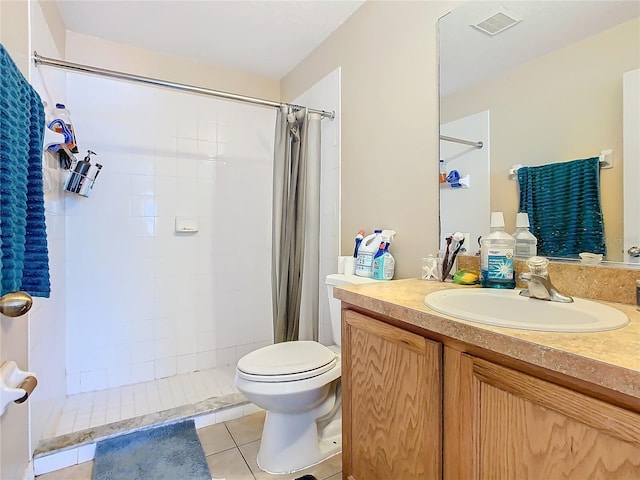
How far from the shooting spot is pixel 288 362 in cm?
150

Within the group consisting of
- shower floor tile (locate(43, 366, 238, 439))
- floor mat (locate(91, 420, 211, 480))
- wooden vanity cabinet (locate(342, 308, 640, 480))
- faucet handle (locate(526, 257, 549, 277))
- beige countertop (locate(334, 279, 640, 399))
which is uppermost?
faucet handle (locate(526, 257, 549, 277))

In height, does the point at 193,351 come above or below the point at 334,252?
below

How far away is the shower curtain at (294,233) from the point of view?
6.28ft

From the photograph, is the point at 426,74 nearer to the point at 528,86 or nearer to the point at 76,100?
the point at 528,86

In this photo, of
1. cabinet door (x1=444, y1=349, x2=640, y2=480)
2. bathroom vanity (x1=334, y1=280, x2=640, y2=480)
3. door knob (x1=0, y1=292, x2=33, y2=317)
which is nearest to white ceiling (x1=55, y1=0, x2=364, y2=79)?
bathroom vanity (x1=334, y1=280, x2=640, y2=480)

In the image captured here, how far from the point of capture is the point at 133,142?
7.09 ft

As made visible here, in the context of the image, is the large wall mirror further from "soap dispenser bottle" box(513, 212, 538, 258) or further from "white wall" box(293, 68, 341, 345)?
"white wall" box(293, 68, 341, 345)

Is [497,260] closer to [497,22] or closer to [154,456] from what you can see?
[497,22]

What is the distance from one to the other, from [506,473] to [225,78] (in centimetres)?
264

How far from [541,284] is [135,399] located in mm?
2067

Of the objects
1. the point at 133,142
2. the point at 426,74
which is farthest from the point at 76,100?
the point at 426,74

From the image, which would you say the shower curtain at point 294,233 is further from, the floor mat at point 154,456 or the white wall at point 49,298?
the white wall at point 49,298

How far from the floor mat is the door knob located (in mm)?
1046

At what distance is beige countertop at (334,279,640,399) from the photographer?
0.54 m
